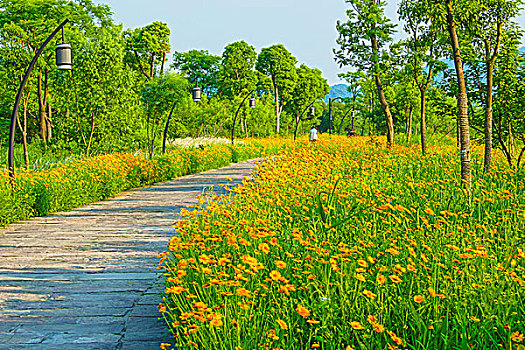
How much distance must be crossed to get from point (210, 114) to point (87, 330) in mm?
32751

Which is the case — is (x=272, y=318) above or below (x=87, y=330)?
above

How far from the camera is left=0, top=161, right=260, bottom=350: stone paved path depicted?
3.37 metres

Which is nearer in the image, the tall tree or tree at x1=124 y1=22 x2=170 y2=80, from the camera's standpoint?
tree at x1=124 y1=22 x2=170 y2=80

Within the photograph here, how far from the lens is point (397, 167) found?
27.8 feet

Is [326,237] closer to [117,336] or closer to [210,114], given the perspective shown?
[117,336]

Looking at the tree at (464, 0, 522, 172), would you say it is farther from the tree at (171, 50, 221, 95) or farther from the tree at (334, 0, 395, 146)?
the tree at (171, 50, 221, 95)

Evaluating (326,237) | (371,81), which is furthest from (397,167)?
(371,81)

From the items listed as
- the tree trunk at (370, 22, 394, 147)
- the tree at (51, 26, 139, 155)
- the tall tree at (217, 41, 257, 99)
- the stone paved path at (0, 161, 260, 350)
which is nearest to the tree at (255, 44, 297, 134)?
the tall tree at (217, 41, 257, 99)

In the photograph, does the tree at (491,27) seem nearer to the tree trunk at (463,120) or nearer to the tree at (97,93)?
the tree trunk at (463,120)

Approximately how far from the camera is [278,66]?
1892 inches

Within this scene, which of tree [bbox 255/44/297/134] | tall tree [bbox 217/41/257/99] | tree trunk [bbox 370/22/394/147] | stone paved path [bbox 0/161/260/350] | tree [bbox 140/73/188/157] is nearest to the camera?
stone paved path [bbox 0/161/260/350]

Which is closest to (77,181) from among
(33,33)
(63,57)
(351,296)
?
(63,57)

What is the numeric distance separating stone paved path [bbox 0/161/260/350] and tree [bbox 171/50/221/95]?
4545 cm

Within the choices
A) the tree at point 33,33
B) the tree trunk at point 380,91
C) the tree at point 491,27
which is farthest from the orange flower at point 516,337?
the tree at point 33,33
